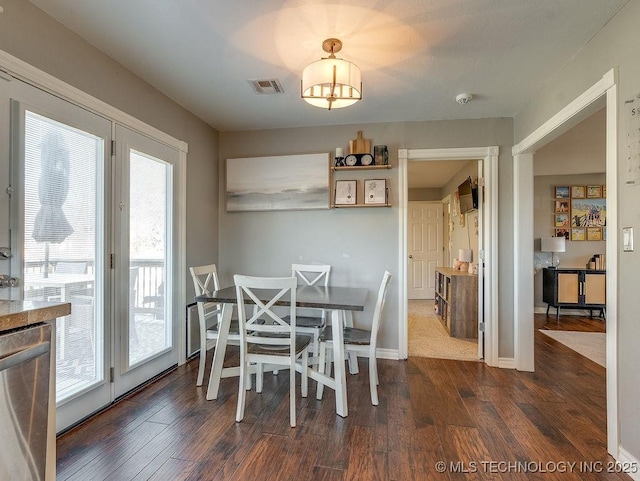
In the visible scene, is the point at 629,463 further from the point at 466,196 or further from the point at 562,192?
the point at 562,192

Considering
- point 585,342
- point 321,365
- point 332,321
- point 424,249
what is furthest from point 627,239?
point 424,249

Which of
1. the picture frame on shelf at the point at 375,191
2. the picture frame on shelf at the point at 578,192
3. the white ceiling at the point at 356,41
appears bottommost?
the picture frame on shelf at the point at 375,191

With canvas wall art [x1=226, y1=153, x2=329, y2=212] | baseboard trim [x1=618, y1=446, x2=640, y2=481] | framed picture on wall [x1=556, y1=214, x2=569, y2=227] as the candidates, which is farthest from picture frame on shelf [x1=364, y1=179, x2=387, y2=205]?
framed picture on wall [x1=556, y1=214, x2=569, y2=227]

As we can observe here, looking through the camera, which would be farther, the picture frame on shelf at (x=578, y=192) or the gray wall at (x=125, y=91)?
the picture frame on shelf at (x=578, y=192)

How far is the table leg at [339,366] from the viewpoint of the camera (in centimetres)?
219

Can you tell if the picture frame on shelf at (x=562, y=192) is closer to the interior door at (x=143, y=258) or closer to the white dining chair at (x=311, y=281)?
the white dining chair at (x=311, y=281)

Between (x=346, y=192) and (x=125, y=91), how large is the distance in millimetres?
2070

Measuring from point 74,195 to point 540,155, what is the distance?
19.5ft

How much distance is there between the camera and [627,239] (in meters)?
1.67

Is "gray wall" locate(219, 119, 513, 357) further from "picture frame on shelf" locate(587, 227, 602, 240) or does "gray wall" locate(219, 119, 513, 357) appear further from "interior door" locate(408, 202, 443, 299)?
"interior door" locate(408, 202, 443, 299)

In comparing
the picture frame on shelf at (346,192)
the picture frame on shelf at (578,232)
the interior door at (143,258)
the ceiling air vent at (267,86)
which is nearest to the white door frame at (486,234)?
the picture frame on shelf at (346,192)

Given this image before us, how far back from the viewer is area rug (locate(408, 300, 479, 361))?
348cm

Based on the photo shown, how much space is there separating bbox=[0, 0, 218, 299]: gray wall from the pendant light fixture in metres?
1.40

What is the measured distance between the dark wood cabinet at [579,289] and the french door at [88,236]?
5.52 meters
